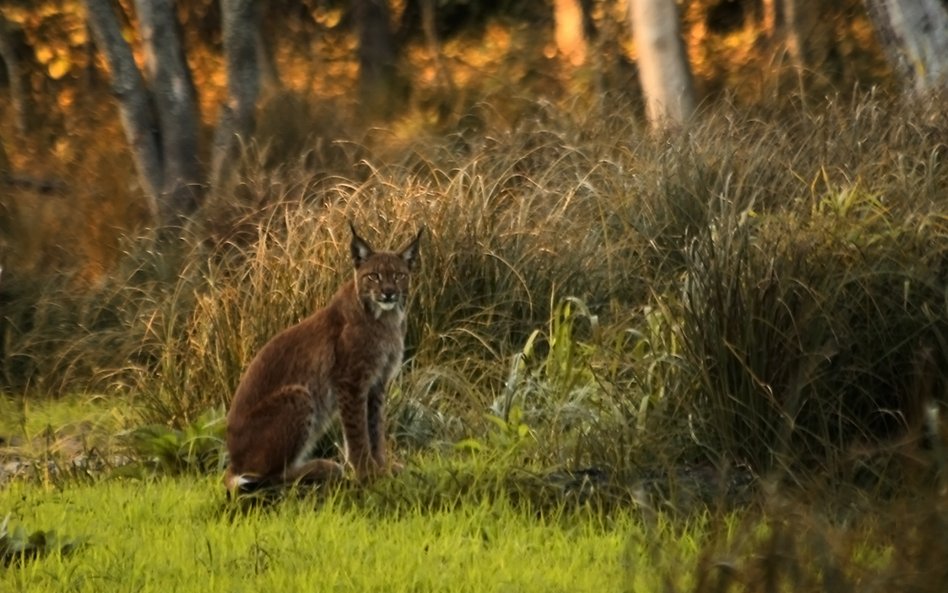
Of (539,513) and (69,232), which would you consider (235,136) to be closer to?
(69,232)

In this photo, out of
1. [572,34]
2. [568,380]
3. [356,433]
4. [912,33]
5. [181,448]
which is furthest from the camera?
[572,34]

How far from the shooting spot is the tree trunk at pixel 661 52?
14812 millimetres

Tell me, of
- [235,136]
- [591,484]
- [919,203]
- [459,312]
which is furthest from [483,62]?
[591,484]

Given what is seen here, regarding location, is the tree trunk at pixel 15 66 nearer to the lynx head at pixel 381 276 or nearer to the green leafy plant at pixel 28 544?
the lynx head at pixel 381 276

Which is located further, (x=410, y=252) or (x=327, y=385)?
(x=410, y=252)

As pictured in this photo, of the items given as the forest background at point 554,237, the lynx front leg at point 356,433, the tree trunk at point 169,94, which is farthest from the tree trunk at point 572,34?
the lynx front leg at point 356,433

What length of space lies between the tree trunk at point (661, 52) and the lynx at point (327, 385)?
22.1ft

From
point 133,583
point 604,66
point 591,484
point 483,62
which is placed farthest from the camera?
point 483,62

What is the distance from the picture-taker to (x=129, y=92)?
14844mm

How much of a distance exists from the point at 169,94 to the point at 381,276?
7.08m

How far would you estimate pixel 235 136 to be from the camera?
14.8 meters

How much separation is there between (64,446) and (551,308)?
2.61 m

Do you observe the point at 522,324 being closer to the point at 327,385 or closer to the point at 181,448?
the point at 181,448

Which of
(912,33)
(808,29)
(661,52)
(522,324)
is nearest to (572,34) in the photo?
(808,29)
